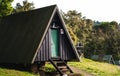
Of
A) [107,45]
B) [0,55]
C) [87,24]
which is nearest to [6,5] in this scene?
[0,55]

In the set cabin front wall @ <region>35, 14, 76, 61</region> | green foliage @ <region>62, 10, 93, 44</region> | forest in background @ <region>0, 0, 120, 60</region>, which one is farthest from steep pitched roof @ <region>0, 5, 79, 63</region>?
green foliage @ <region>62, 10, 93, 44</region>

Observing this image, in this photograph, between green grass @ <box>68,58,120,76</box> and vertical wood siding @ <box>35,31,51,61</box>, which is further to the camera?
green grass @ <box>68,58,120,76</box>

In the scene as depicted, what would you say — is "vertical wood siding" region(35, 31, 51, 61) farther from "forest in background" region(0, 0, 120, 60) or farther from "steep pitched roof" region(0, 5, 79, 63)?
"forest in background" region(0, 0, 120, 60)

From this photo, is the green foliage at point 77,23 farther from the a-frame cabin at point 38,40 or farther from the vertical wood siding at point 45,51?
the vertical wood siding at point 45,51

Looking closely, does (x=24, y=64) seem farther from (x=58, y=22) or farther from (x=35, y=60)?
(x=58, y=22)

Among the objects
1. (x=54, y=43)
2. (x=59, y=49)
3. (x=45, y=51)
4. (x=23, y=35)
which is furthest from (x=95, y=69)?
(x=45, y=51)

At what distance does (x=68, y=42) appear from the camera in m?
31.6

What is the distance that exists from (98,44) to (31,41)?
74393mm

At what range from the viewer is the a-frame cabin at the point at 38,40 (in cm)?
2934

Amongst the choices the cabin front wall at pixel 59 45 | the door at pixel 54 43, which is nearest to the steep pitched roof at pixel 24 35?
the cabin front wall at pixel 59 45

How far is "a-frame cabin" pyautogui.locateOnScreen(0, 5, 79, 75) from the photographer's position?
96.3ft

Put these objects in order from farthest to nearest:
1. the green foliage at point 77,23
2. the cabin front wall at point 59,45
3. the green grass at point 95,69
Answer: the green foliage at point 77,23 < the green grass at point 95,69 < the cabin front wall at point 59,45

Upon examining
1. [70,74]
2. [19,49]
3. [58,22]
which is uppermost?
[58,22]

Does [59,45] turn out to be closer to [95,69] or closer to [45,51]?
[45,51]
